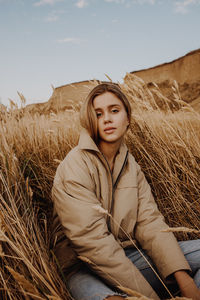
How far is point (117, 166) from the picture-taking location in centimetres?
147

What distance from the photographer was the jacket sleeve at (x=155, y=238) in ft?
3.90

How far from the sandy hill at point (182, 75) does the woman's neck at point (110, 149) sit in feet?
39.9

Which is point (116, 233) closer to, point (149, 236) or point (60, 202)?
point (149, 236)

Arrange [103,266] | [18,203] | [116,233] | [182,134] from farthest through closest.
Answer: [182,134] < [116,233] < [18,203] < [103,266]

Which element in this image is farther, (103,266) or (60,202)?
(60,202)

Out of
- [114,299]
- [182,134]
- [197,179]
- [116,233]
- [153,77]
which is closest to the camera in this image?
[114,299]

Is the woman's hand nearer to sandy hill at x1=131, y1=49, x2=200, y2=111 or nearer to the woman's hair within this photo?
the woman's hair

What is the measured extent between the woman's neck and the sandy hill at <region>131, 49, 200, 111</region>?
39.9 feet

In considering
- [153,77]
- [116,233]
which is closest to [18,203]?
[116,233]

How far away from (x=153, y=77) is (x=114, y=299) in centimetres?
1660

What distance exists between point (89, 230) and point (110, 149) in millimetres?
583

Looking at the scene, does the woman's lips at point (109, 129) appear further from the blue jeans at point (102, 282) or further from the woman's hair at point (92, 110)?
the blue jeans at point (102, 282)

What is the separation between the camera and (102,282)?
1.09 metres

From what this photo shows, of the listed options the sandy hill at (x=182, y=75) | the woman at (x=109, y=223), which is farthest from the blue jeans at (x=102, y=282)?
the sandy hill at (x=182, y=75)
